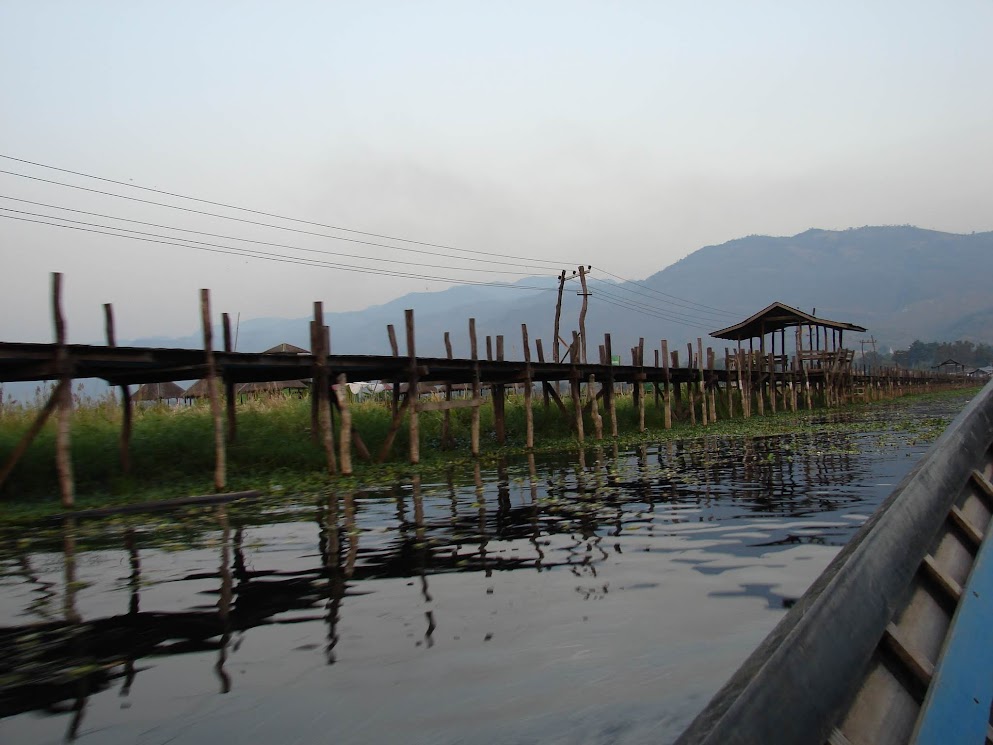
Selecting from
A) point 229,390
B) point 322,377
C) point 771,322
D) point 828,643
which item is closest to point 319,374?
point 322,377

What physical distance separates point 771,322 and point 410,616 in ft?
127

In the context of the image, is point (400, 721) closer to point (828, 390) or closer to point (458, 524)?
point (458, 524)

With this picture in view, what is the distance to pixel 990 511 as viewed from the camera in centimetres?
379

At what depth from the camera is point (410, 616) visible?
5.97 m

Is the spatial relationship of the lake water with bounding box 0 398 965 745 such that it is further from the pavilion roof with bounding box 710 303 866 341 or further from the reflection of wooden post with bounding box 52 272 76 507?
the pavilion roof with bounding box 710 303 866 341

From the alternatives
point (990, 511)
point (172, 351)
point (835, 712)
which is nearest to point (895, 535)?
point (835, 712)

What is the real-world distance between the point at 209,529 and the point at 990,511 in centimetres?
961

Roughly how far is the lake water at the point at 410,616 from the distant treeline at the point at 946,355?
454ft

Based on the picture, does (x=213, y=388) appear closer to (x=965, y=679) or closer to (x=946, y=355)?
(x=965, y=679)

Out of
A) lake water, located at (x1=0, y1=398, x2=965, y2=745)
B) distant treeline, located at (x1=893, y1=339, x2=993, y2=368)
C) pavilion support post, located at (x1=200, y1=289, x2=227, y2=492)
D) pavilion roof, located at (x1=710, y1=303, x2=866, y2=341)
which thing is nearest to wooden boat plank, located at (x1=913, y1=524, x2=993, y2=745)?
lake water, located at (x1=0, y1=398, x2=965, y2=745)

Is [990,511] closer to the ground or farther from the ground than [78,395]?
closer to the ground

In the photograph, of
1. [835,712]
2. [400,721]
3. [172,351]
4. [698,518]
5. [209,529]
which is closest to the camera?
[835,712]

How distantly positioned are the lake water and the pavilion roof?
28.5m

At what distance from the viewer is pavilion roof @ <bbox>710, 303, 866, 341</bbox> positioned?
128 ft
